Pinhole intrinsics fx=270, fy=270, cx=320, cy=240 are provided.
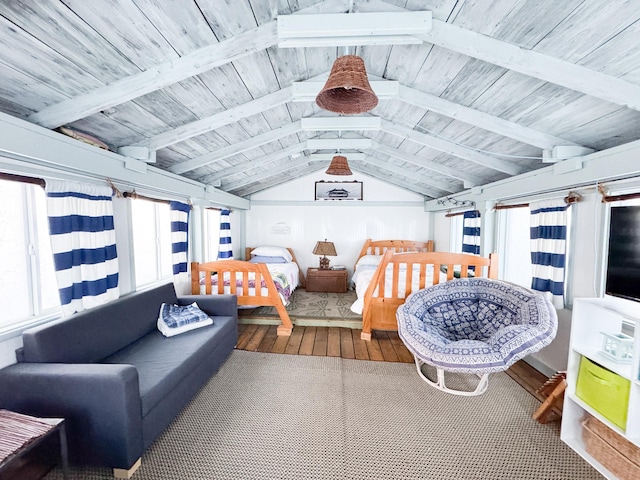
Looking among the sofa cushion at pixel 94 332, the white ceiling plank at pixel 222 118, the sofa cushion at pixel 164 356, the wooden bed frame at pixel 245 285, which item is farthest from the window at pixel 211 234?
the sofa cushion at pixel 164 356

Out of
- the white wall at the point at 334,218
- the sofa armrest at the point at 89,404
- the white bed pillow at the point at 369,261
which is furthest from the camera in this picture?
the white wall at the point at 334,218

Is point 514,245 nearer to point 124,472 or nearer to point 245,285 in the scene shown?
point 245,285

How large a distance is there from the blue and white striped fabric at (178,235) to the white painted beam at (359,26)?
243cm

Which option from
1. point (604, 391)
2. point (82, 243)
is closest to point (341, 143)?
point (82, 243)

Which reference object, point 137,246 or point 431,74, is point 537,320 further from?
point 137,246

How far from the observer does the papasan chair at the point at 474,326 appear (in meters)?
1.97

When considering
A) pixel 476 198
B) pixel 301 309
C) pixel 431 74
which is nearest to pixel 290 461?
pixel 301 309

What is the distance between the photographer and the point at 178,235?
329 cm

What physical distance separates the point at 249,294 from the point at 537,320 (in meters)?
2.86

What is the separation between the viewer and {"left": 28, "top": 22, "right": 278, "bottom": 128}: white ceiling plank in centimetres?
158

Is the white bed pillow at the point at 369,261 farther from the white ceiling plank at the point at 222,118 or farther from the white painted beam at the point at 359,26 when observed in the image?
the white painted beam at the point at 359,26

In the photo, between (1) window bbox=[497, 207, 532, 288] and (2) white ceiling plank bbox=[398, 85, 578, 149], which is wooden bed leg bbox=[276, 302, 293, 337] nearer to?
(2) white ceiling plank bbox=[398, 85, 578, 149]

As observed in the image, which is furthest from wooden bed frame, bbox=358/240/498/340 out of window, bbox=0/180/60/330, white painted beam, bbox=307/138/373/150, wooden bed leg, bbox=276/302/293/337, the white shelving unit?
window, bbox=0/180/60/330

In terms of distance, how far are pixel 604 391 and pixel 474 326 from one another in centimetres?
110
